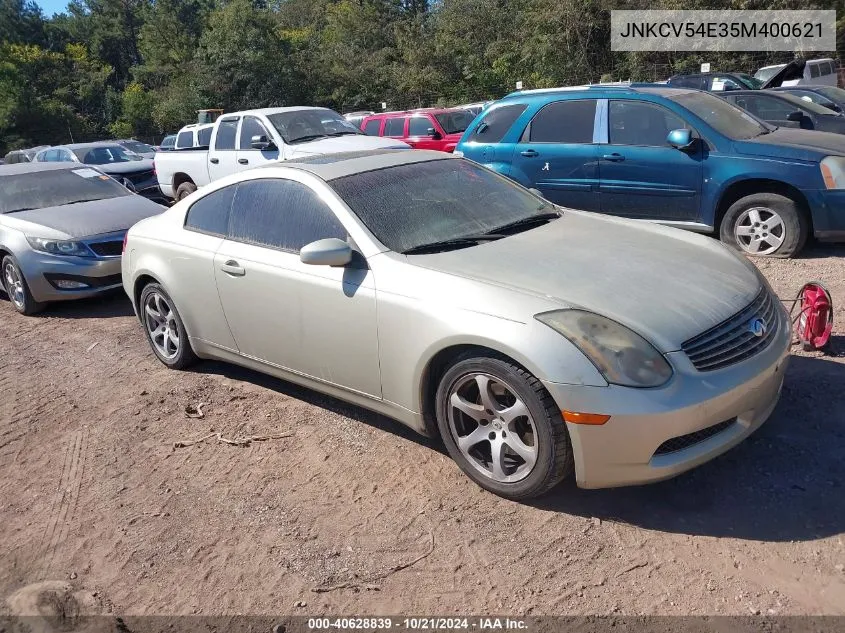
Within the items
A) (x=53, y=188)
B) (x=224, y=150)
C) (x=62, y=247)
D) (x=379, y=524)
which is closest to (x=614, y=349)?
(x=379, y=524)

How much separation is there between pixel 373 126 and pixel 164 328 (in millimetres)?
11741

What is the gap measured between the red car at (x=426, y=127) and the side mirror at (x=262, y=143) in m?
4.10

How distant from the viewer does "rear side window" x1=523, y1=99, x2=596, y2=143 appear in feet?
25.2

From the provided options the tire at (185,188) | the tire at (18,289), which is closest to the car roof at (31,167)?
the tire at (18,289)

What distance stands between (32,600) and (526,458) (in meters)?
2.16

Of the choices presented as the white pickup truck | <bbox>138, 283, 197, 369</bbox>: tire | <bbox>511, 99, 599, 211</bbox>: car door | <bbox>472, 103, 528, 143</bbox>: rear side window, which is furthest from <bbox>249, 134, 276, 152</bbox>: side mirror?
<bbox>138, 283, 197, 369</bbox>: tire

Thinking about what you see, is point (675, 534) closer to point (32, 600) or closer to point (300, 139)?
point (32, 600)

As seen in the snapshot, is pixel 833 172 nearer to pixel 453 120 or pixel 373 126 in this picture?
pixel 453 120

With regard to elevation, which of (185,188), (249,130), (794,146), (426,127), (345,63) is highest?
(345,63)

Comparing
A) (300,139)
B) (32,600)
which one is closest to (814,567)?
(32,600)

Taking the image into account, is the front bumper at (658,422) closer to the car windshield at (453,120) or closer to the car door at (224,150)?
the car door at (224,150)

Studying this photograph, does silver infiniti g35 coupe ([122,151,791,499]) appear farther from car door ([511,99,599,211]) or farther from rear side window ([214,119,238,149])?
rear side window ([214,119,238,149])

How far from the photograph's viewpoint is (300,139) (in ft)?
36.0

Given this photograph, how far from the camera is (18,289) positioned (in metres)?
7.50
